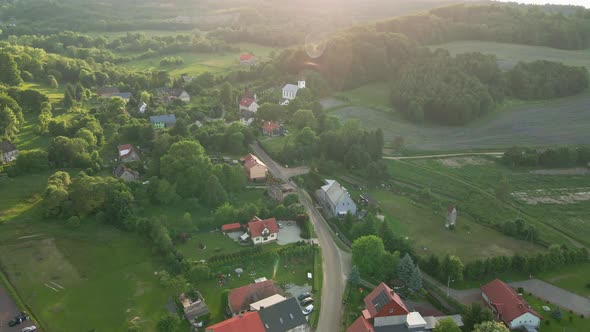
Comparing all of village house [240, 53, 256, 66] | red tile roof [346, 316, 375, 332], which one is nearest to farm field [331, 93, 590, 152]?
village house [240, 53, 256, 66]

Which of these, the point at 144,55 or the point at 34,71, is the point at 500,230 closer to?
the point at 34,71

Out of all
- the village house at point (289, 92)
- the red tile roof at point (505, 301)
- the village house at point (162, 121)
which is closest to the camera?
the red tile roof at point (505, 301)

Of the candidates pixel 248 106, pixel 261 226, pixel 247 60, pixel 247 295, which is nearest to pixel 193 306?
pixel 247 295

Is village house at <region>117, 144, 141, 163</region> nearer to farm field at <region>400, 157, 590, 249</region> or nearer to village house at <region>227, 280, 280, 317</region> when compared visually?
village house at <region>227, 280, 280, 317</region>

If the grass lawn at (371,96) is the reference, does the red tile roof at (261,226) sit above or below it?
below

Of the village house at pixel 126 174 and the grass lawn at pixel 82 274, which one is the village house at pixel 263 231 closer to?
the grass lawn at pixel 82 274

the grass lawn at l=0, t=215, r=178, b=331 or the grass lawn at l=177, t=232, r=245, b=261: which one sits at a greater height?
the grass lawn at l=177, t=232, r=245, b=261

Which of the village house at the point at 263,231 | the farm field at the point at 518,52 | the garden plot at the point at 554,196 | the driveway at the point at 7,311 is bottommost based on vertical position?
the driveway at the point at 7,311

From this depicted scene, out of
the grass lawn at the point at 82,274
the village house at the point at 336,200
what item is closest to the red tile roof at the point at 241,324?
the grass lawn at the point at 82,274
